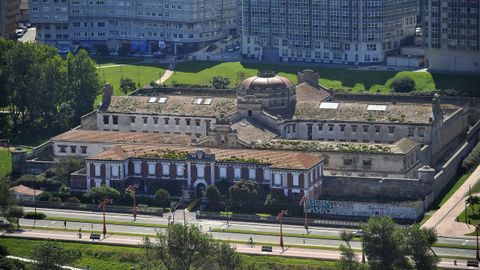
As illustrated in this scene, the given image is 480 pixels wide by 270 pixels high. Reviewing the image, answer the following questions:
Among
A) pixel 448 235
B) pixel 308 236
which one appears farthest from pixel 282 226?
pixel 448 235

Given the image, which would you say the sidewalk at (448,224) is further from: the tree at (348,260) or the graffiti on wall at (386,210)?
the tree at (348,260)

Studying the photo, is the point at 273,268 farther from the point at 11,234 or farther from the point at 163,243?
the point at 11,234

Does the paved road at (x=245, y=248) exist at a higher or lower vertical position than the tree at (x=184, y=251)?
lower

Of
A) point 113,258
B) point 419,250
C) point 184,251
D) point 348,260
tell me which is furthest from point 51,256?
point 419,250

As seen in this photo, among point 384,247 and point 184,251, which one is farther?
point 184,251

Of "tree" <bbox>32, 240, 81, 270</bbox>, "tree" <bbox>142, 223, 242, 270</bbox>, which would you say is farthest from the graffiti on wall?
"tree" <bbox>32, 240, 81, 270</bbox>

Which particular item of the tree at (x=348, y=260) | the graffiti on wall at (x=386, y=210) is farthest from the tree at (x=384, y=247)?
the graffiti on wall at (x=386, y=210)

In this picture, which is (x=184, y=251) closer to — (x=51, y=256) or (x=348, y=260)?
(x=51, y=256)
